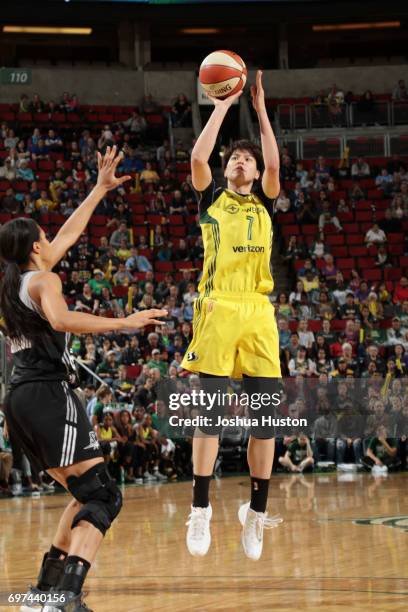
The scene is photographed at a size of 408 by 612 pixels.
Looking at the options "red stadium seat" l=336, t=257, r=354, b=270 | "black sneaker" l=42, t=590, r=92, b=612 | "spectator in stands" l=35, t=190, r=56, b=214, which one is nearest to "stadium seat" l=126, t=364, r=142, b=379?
"spectator in stands" l=35, t=190, r=56, b=214

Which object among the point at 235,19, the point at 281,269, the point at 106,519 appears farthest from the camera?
the point at 235,19

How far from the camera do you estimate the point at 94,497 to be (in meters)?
6.04

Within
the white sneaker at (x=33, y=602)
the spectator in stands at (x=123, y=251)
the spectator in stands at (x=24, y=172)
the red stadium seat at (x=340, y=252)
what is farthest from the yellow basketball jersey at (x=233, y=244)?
the spectator in stands at (x=24, y=172)

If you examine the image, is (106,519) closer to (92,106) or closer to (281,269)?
(281,269)

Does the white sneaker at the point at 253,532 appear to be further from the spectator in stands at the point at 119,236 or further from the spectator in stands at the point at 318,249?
the spectator in stands at the point at 318,249

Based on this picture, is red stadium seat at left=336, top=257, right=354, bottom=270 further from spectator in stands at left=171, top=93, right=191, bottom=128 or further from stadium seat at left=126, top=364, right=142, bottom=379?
spectator in stands at left=171, top=93, right=191, bottom=128

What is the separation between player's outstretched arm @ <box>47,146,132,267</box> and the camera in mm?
6473

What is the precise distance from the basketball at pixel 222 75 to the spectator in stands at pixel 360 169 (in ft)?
63.8

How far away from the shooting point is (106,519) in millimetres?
6008

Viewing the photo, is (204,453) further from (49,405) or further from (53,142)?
(53,142)

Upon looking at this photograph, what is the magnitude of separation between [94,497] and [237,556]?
3552 mm

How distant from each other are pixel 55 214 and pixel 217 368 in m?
15.8

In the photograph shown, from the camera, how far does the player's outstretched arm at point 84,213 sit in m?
6.47

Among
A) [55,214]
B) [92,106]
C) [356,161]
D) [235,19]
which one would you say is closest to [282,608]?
[55,214]
